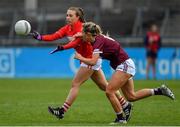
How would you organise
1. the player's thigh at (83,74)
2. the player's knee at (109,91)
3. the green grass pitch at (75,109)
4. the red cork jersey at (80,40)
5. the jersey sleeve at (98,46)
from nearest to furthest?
the jersey sleeve at (98,46)
the player's knee at (109,91)
the green grass pitch at (75,109)
the player's thigh at (83,74)
the red cork jersey at (80,40)

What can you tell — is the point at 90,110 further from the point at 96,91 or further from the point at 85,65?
the point at 96,91

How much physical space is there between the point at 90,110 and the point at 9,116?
2.47 meters

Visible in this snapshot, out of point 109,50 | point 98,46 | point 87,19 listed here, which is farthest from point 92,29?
point 87,19

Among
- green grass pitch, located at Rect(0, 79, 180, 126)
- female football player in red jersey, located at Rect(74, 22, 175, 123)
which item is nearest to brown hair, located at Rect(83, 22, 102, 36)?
female football player in red jersey, located at Rect(74, 22, 175, 123)

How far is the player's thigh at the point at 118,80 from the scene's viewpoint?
1484cm

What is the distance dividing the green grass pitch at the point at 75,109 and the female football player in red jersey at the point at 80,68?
31 centimetres

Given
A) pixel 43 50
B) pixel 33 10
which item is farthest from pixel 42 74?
pixel 33 10

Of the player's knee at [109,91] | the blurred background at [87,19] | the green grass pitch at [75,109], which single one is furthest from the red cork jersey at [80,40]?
the blurred background at [87,19]

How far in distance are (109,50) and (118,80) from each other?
629 mm

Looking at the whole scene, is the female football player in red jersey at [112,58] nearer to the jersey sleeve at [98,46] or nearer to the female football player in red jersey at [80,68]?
the jersey sleeve at [98,46]

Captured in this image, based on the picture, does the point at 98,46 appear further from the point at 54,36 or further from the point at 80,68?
the point at 54,36

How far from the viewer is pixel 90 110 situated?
707 inches

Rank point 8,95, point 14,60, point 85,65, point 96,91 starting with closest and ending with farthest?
point 85,65 → point 8,95 → point 96,91 → point 14,60

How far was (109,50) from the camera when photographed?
586 inches
